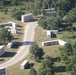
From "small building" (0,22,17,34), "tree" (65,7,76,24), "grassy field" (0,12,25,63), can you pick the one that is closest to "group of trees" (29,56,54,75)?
"grassy field" (0,12,25,63)

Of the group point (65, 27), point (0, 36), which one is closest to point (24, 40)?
point (0, 36)

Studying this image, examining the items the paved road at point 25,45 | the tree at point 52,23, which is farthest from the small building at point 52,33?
the paved road at point 25,45

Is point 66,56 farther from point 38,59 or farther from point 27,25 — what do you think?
point 27,25

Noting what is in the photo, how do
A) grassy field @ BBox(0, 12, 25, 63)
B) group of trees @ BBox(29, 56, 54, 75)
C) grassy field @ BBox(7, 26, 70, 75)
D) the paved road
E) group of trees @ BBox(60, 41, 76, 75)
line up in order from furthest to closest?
grassy field @ BBox(0, 12, 25, 63) < the paved road < grassy field @ BBox(7, 26, 70, 75) < group of trees @ BBox(60, 41, 76, 75) < group of trees @ BBox(29, 56, 54, 75)

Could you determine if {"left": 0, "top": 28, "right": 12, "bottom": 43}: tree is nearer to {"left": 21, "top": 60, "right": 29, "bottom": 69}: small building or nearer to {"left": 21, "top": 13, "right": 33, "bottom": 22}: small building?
{"left": 21, "top": 60, "right": 29, "bottom": 69}: small building

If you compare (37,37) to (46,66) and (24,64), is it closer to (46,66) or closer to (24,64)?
(24,64)

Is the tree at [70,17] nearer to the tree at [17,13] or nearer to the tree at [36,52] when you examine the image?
the tree at [17,13]

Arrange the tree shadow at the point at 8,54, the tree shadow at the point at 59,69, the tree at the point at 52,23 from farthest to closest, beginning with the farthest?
1. the tree at the point at 52,23
2. the tree shadow at the point at 8,54
3. the tree shadow at the point at 59,69
